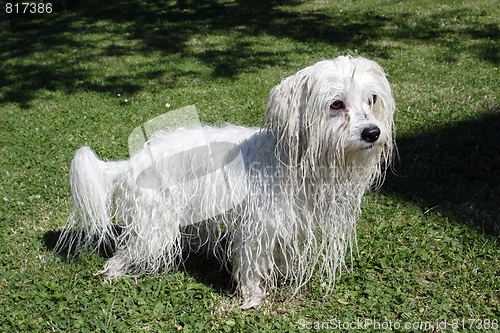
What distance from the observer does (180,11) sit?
1125cm

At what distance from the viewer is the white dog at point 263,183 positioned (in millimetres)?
2562

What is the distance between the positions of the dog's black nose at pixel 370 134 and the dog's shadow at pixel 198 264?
58.6 inches

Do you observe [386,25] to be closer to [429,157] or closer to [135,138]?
[429,157]

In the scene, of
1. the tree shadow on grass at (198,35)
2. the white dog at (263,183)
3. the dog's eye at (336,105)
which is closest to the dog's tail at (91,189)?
the white dog at (263,183)

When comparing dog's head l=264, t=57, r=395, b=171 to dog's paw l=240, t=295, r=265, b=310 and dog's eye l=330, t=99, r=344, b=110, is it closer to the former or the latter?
dog's eye l=330, t=99, r=344, b=110

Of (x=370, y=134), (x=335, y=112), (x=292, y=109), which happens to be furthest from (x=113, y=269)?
(x=370, y=134)

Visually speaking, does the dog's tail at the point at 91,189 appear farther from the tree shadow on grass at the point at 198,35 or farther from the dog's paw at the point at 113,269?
the tree shadow on grass at the point at 198,35

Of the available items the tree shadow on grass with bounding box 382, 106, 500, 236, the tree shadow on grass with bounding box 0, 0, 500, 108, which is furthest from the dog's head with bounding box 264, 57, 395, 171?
the tree shadow on grass with bounding box 0, 0, 500, 108

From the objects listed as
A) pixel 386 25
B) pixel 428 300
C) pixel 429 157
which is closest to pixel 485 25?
pixel 386 25

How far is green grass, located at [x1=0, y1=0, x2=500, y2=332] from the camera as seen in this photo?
3311mm

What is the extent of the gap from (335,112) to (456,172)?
2.48m

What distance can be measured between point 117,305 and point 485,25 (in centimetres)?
759

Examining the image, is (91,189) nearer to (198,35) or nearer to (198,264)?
(198,264)

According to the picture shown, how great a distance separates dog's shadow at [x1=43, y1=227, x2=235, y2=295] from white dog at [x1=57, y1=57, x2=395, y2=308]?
176 millimetres
